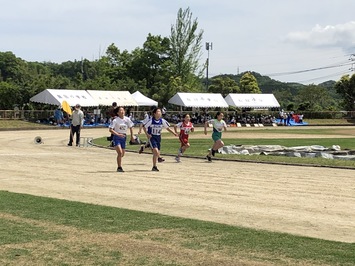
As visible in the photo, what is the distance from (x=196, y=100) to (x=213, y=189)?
55239 mm

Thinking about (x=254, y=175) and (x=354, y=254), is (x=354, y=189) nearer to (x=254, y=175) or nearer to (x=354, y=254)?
(x=254, y=175)

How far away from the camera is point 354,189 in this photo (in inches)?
569

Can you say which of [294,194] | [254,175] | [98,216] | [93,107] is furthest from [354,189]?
[93,107]

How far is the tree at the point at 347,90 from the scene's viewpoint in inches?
3777

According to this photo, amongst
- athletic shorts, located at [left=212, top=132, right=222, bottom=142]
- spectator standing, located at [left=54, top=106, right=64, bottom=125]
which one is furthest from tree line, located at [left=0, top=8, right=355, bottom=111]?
athletic shorts, located at [left=212, top=132, right=222, bottom=142]

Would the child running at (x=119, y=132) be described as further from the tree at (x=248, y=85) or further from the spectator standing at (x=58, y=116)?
the tree at (x=248, y=85)

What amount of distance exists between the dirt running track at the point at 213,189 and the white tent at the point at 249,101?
168ft

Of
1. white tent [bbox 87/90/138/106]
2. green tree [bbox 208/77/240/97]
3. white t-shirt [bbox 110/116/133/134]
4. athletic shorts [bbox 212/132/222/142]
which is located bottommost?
athletic shorts [bbox 212/132/222/142]

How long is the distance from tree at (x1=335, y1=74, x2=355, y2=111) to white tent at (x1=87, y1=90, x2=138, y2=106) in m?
42.6

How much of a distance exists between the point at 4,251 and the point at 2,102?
197 ft

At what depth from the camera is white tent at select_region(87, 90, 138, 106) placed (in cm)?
6332

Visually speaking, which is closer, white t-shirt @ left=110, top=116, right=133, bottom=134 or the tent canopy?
white t-shirt @ left=110, top=116, right=133, bottom=134

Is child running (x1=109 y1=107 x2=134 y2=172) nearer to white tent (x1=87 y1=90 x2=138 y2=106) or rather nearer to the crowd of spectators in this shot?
the crowd of spectators

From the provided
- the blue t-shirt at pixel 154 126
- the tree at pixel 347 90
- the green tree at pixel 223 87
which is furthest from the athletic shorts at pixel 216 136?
the green tree at pixel 223 87
